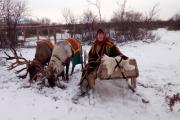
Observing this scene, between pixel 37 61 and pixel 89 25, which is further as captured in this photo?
pixel 89 25

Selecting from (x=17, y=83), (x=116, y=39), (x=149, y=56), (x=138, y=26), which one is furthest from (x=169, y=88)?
(x=138, y=26)

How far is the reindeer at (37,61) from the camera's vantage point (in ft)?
27.3

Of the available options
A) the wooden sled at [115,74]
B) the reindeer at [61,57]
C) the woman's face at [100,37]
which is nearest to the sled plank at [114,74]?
the wooden sled at [115,74]

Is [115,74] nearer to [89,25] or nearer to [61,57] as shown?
[61,57]

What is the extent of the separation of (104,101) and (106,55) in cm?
122

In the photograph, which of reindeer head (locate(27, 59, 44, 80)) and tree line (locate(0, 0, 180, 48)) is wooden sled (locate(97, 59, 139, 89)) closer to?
reindeer head (locate(27, 59, 44, 80))

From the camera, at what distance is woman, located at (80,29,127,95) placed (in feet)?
26.1

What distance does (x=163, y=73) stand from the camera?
10.6 m

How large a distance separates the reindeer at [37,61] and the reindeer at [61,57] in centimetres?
25

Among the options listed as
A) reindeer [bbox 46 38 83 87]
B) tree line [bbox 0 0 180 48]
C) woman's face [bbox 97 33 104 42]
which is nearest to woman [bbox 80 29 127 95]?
woman's face [bbox 97 33 104 42]

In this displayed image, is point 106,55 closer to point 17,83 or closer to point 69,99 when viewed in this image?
point 69,99

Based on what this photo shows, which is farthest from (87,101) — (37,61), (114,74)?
(37,61)

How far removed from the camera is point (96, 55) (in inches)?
333

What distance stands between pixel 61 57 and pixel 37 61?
607 millimetres
